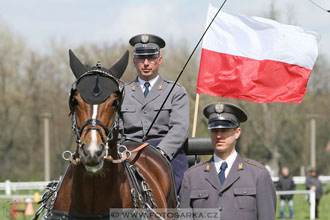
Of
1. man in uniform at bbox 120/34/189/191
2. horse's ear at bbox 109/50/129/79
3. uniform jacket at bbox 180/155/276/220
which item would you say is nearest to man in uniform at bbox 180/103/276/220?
uniform jacket at bbox 180/155/276/220

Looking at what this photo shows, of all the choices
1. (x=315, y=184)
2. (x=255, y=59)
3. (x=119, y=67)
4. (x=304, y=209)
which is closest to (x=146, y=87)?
(x=119, y=67)

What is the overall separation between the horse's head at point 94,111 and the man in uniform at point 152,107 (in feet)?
5.48

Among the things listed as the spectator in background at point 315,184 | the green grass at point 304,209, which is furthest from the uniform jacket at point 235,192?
the spectator in background at point 315,184

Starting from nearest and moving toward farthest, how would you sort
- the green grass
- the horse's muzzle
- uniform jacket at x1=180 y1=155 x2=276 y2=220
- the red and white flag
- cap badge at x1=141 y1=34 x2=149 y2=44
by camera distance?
the horse's muzzle < uniform jacket at x1=180 y1=155 x2=276 y2=220 < cap badge at x1=141 y1=34 x2=149 y2=44 < the red and white flag < the green grass

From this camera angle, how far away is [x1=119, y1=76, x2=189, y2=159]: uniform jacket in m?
7.48

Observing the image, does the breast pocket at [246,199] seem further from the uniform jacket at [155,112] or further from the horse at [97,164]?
the uniform jacket at [155,112]

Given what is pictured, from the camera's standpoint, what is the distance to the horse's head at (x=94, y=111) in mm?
5164

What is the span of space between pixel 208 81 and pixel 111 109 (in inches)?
184

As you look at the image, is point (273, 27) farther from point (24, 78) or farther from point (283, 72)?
point (24, 78)

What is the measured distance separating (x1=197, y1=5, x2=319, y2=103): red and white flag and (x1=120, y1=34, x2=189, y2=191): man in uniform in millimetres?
2415

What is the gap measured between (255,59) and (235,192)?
5.20 m

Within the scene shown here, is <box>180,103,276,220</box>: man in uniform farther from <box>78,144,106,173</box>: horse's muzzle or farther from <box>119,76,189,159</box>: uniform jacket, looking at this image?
<box>119,76,189,159</box>: uniform jacket

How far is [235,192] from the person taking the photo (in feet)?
17.8

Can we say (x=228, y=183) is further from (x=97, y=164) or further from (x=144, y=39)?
(x=144, y=39)
